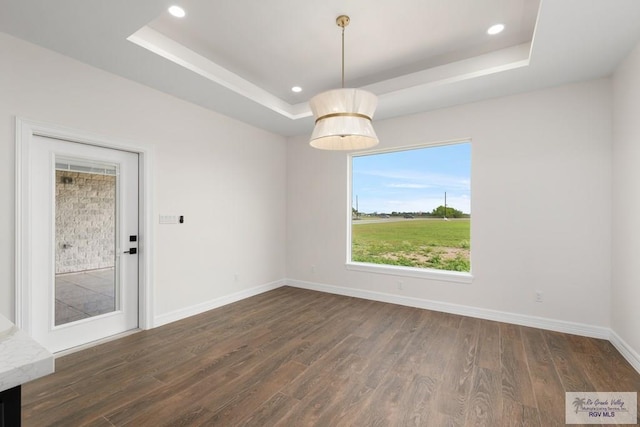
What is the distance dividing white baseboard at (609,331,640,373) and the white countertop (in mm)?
4157

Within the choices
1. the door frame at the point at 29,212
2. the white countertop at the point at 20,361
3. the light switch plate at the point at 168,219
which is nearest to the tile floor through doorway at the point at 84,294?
the door frame at the point at 29,212

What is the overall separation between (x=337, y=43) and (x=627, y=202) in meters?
3.33

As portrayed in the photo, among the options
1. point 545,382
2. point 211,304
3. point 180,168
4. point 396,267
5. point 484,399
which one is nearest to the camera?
point 484,399

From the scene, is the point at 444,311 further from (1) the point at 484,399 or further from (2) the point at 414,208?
(1) the point at 484,399

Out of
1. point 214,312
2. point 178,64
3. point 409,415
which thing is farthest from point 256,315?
point 178,64

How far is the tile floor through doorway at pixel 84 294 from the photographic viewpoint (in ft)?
9.91

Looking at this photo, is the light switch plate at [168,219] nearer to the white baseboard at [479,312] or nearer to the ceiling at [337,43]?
the ceiling at [337,43]

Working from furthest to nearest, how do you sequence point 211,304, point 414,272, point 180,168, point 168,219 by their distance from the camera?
point 414,272 → point 211,304 → point 180,168 → point 168,219

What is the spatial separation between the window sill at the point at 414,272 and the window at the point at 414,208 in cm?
7

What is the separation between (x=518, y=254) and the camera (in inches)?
149

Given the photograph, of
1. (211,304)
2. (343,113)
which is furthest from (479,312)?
(211,304)

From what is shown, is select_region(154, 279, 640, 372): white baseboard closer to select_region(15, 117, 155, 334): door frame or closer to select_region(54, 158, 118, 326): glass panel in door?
select_region(15, 117, 155, 334): door frame

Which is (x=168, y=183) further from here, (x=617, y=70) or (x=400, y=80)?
(x=617, y=70)

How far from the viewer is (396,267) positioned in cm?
475
